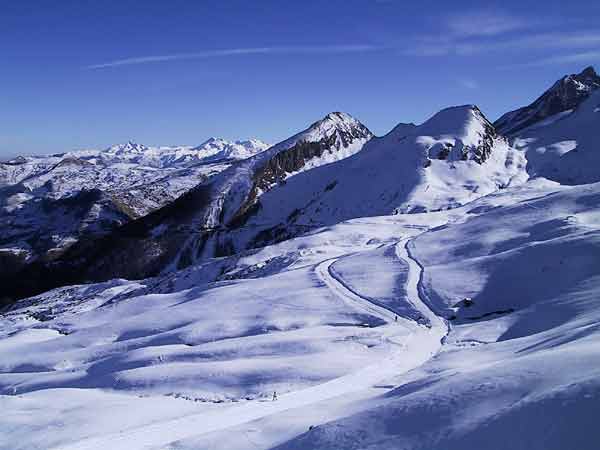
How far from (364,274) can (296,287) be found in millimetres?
5795

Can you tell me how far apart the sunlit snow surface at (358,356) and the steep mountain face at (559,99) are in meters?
125

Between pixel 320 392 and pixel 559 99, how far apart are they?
572 feet

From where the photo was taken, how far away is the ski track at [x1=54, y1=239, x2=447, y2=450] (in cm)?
1642

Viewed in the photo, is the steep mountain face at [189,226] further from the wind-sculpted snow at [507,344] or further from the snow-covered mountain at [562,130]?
the wind-sculpted snow at [507,344]

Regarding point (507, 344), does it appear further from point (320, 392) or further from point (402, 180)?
point (402, 180)

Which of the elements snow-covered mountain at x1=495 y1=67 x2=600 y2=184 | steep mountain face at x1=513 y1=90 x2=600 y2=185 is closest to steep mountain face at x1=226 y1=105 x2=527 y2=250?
steep mountain face at x1=513 y1=90 x2=600 y2=185

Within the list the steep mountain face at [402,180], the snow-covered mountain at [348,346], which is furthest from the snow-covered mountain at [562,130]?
the snow-covered mountain at [348,346]

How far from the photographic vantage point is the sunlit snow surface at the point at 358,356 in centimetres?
1098

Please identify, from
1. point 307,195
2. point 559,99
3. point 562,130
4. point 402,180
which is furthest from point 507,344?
point 559,99

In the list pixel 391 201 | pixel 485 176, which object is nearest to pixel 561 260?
pixel 391 201

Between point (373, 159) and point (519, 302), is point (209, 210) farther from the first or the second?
point (519, 302)

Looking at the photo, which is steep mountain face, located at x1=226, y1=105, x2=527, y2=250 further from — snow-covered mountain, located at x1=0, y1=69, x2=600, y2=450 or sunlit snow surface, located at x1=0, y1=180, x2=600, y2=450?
sunlit snow surface, located at x1=0, y1=180, x2=600, y2=450

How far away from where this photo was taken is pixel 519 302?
29469mm

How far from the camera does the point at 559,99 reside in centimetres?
16412
